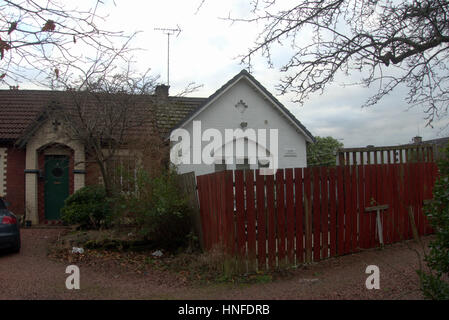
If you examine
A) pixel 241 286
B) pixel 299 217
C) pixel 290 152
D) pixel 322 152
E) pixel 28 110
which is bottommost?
pixel 241 286

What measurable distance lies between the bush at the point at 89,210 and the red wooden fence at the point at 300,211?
3.67 metres

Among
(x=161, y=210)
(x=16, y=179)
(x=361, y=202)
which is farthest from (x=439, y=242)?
(x=16, y=179)

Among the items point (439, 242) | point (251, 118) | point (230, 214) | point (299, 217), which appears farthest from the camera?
point (251, 118)

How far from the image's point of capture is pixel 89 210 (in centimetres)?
1055

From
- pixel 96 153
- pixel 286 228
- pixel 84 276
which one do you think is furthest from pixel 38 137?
pixel 286 228

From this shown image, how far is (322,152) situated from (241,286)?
17.4 metres

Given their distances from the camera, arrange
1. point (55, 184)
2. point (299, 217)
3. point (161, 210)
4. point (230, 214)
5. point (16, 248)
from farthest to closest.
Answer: point (55, 184)
point (16, 248)
point (161, 210)
point (299, 217)
point (230, 214)

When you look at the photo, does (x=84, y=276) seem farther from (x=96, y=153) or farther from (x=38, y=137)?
(x=38, y=137)

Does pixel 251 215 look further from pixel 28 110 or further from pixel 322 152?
pixel 322 152

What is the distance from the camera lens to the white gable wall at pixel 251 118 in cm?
1410

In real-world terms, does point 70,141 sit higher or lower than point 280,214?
higher

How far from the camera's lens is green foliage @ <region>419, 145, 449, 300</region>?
13.2 ft

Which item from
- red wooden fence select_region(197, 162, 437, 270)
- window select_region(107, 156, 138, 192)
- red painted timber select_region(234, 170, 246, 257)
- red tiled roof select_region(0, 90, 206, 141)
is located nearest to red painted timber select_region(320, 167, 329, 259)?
red wooden fence select_region(197, 162, 437, 270)
